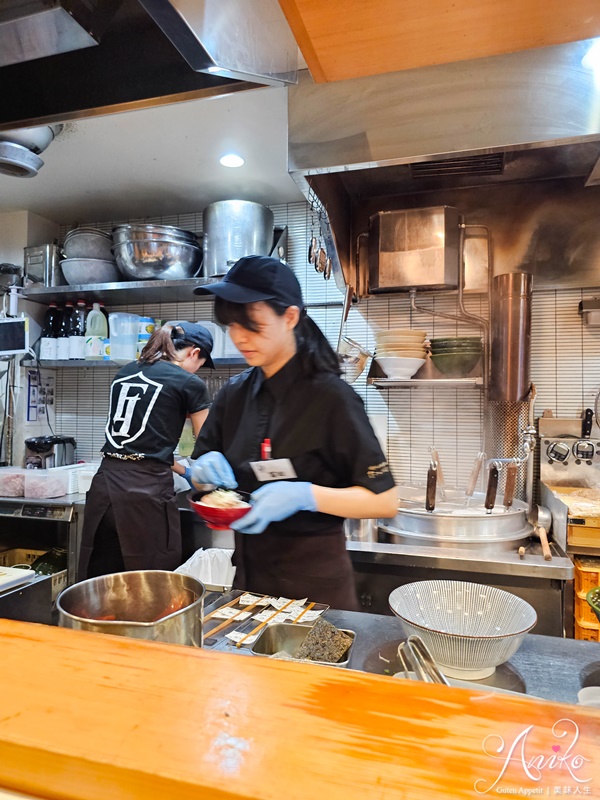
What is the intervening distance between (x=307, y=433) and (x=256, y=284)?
17.7 inches

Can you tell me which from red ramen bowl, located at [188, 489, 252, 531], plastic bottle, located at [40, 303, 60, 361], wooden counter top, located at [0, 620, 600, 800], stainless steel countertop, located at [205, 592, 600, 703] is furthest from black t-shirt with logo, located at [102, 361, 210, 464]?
wooden counter top, located at [0, 620, 600, 800]

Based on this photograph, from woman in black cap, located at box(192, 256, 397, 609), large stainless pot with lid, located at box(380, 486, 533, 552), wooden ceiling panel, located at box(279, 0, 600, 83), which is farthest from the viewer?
large stainless pot with lid, located at box(380, 486, 533, 552)

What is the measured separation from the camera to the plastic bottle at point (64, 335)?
356cm

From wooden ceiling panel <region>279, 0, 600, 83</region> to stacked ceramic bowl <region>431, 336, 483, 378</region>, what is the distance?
1901 millimetres

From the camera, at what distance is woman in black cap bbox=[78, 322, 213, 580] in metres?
2.48

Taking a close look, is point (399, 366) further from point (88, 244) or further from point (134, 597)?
point (88, 244)

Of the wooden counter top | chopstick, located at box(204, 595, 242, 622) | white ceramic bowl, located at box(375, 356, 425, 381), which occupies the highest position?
white ceramic bowl, located at box(375, 356, 425, 381)

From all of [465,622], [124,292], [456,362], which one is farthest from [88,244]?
[465,622]

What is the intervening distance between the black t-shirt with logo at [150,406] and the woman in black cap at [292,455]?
0.93 metres

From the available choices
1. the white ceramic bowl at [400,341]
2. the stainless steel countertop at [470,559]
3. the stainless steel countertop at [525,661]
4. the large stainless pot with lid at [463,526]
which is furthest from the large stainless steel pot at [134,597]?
the white ceramic bowl at [400,341]

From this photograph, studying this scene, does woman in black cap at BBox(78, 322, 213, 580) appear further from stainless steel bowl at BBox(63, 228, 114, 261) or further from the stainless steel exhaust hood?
the stainless steel exhaust hood

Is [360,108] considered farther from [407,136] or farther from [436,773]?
[436,773]

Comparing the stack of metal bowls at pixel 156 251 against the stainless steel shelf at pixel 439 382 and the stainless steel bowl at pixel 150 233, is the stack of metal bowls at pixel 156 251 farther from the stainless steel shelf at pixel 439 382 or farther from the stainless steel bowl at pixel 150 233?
the stainless steel shelf at pixel 439 382

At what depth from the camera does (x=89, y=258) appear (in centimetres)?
342
